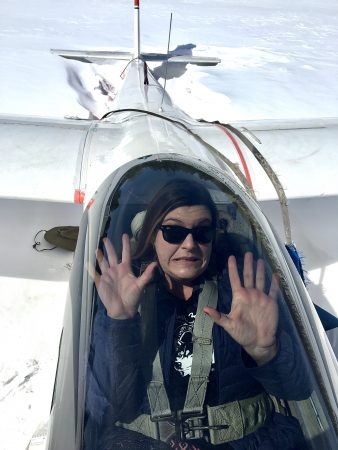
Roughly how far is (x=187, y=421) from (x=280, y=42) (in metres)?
13.6

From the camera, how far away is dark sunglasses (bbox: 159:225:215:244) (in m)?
1.86

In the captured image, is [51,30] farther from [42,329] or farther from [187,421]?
[187,421]

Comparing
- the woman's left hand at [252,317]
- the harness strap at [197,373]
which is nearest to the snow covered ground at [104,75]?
the harness strap at [197,373]

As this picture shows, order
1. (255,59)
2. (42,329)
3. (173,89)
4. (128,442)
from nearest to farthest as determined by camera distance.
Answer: (128,442)
(42,329)
(173,89)
(255,59)

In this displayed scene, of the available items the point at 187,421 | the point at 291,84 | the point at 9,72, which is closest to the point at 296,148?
the point at 187,421

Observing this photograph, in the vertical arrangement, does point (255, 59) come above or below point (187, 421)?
above

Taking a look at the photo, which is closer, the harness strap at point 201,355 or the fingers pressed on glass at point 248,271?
the harness strap at point 201,355

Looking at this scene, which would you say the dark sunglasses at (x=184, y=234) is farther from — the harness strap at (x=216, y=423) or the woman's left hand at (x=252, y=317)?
the harness strap at (x=216, y=423)

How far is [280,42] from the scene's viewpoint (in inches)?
526

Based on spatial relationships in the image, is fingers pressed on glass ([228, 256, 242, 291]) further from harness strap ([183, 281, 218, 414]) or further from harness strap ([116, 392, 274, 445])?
harness strap ([116, 392, 274, 445])

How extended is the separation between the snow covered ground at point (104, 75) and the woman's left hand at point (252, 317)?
1441mm

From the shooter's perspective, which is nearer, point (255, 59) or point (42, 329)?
point (42, 329)

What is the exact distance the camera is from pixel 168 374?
1548 mm

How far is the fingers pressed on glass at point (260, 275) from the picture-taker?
1.78 meters
